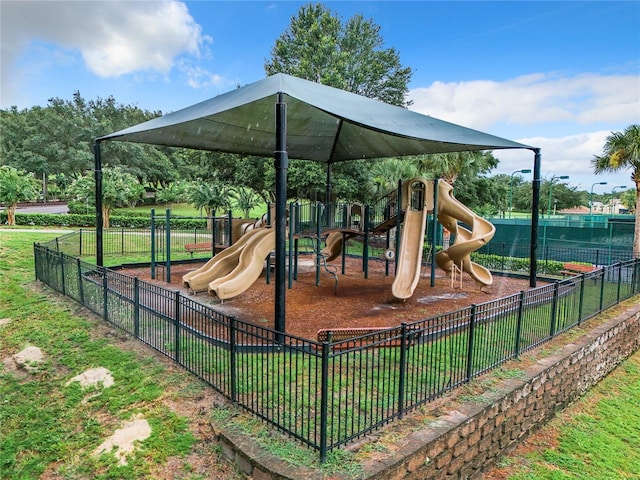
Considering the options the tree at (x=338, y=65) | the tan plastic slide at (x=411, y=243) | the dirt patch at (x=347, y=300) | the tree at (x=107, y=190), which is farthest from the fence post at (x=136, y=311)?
the tree at (x=107, y=190)

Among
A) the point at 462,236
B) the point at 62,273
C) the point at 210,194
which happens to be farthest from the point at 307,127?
the point at 210,194

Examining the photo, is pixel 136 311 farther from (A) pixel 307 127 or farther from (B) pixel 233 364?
(A) pixel 307 127

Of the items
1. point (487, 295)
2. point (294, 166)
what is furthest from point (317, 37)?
point (487, 295)

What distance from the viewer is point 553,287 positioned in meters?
7.63

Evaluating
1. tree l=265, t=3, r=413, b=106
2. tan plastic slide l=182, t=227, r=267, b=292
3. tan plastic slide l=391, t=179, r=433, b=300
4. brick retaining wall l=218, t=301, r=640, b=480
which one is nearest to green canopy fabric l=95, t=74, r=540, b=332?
tan plastic slide l=391, t=179, r=433, b=300

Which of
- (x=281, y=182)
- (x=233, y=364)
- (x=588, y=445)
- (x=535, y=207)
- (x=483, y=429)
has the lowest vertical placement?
(x=588, y=445)

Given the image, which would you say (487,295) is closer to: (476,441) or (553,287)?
(553,287)

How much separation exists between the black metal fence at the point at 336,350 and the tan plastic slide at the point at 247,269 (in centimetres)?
194

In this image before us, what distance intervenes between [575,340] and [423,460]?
5251 millimetres

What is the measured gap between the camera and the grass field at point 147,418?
430cm

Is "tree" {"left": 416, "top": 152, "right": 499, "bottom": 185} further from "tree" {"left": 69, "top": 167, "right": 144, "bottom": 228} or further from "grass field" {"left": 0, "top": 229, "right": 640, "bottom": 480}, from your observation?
"tree" {"left": 69, "top": 167, "right": 144, "bottom": 228}

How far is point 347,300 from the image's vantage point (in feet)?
35.2

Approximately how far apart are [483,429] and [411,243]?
6362mm

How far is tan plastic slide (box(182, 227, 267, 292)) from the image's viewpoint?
430 inches
